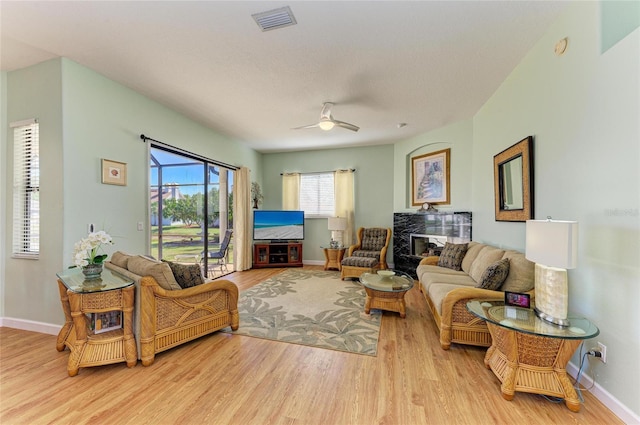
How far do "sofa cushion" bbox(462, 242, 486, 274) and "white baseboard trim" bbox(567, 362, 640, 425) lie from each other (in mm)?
1559

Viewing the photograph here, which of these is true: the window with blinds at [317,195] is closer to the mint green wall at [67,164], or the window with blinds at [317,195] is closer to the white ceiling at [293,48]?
the white ceiling at [293,48]

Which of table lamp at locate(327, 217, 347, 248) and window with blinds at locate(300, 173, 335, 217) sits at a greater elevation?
window with blinds at locate(300, 173, 335, 217)

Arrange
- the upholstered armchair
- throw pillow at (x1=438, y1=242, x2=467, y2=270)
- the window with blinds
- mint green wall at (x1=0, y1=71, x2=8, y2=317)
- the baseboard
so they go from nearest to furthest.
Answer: the baseboard < mint green wall at (x1=0, y1=71, x2=8, y2=317) < throw pillow at (x1=438, y1=242, x2=467, y2=270) < the upholstered armchair < the window with blinds

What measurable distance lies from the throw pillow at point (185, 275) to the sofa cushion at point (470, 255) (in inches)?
132

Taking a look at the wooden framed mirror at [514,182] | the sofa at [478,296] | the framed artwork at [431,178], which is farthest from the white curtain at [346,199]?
the sofa at [478,296]

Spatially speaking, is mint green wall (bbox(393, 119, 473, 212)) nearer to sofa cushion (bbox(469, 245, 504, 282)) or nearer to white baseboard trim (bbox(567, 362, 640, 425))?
sofa cushion (bbox(469, 245, 504, 282))

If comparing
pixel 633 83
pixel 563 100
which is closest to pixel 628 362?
pixel 633 83

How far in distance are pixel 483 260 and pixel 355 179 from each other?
3.55 m

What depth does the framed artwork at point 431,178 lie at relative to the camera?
478 centimetres

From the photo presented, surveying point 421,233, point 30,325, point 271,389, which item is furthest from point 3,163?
point 421,233

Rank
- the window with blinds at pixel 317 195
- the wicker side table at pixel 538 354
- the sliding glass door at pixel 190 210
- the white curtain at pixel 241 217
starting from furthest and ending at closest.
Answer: the window with blinds at pixel 317 195
the white curtain at pixel 241 217
the sliding glass door at pixel 190 210
the wicker side table at pixel 538 354

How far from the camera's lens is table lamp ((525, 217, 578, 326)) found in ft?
5.28

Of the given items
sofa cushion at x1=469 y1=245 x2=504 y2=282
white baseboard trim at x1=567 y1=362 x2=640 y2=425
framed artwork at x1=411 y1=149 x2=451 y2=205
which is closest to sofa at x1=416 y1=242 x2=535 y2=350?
sofa cushion at x1=469 y1=245 x2=504 y2=282

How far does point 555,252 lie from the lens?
5.45ft
